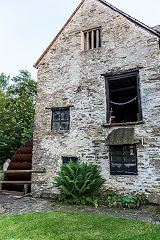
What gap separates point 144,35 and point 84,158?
6.39m

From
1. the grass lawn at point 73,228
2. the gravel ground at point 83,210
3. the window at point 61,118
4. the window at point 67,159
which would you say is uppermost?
the window at point 61,118

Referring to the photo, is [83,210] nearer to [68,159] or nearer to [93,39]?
[68,159]

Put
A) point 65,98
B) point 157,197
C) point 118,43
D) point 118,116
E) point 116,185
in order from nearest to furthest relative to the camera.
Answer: point 157,197
point 116,185
point 118,43
point 65,98
point 118,116

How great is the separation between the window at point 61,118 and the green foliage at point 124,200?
12.4 ft

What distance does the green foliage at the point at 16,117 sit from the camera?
55.3ft

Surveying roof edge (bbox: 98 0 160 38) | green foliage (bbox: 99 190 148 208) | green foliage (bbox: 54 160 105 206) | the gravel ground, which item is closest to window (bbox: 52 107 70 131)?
green foliage (bbox: 54 160 105 206)

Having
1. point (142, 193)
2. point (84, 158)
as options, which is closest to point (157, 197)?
point (142, 193)

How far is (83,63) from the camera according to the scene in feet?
28.8

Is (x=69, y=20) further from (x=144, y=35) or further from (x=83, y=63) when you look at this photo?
(x=144, y=35)

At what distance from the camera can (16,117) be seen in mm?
17703

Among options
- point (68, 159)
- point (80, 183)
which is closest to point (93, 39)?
point (68, 159)

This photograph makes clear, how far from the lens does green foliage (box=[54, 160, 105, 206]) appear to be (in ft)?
21.4

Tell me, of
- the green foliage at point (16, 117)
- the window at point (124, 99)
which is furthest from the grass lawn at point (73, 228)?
the green foliage at point (16, 117)

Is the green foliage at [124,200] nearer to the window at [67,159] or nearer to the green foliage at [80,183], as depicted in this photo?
the green foliage at [80,183]
